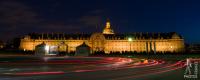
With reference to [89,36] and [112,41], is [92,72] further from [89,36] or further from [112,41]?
[112,41]

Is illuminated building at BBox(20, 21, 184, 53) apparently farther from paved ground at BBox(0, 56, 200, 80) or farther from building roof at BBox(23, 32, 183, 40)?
paved ground at BBox(0, 56, 200, 80)

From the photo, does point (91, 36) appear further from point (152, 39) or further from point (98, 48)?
point (152, 39)

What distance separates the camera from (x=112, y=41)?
18950 centimetres

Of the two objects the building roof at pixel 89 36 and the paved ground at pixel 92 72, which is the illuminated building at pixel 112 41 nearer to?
the building roof at pixel 89 36

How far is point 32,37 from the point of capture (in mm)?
189000

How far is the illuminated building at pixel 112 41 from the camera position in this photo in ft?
594

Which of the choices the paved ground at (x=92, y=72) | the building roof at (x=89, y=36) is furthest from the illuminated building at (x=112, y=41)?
the paved ground at (x=92, y=72)

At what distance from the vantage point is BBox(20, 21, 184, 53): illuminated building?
7126 inches

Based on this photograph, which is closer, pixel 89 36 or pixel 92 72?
pixel 92 72

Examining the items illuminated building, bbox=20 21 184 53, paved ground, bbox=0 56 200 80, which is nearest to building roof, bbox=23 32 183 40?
illuminated building, bbox=20 21 184 53

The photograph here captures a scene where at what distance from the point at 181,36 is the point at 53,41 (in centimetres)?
8825

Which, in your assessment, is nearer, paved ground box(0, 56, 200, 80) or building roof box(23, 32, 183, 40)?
paved ground box(0, 56, 200, 80)

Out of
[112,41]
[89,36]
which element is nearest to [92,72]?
[89,36]

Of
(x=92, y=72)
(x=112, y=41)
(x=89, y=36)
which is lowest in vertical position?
(x=92, y=72)
